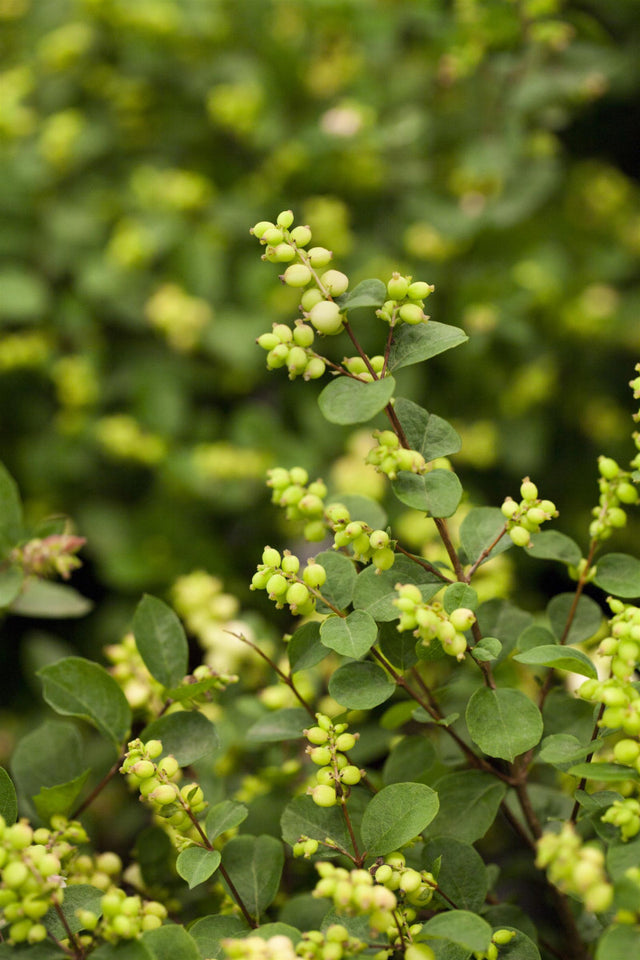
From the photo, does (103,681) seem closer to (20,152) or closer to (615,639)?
(615,639)

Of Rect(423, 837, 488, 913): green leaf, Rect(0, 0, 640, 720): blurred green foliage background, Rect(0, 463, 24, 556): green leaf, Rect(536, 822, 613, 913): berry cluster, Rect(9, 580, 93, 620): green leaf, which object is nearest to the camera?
Rect(536, 822, 613, 913): berry cluster

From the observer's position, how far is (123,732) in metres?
0.87

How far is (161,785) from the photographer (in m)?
0.69

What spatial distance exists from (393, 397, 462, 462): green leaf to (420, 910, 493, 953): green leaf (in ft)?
1.22

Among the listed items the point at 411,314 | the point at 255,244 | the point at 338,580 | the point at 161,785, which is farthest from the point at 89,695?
the point at 255,244

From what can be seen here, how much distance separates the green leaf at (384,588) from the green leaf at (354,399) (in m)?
0.15

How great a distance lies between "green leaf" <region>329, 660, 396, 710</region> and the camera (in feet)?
2.28

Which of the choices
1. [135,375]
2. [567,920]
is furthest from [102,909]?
[135,375]

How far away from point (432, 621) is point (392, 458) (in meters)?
0.14

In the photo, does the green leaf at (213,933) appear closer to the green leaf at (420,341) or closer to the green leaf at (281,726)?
the green leaf at (281,726)

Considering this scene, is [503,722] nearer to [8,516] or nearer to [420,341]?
[420,341]

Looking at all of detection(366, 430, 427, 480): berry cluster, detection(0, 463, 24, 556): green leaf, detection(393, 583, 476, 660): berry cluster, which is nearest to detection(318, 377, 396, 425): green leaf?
detection(366, 430, 427, 480): berry cluster

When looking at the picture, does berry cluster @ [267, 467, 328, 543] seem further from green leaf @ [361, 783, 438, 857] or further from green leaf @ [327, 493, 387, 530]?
green leaf @ [361, 783, 438, 857]

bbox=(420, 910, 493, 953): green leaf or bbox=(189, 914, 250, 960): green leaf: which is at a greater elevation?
bbox=(420, 910, 493, 953): green leaf
